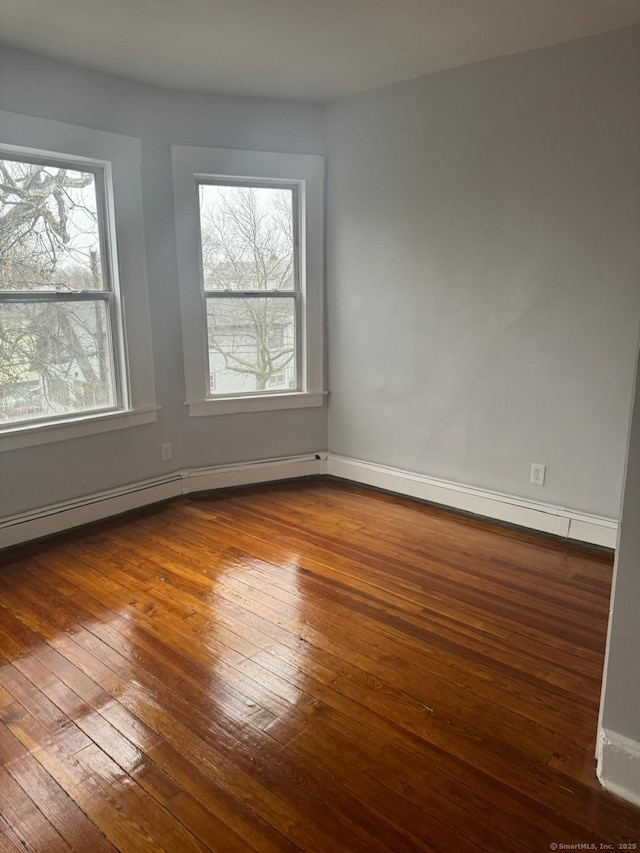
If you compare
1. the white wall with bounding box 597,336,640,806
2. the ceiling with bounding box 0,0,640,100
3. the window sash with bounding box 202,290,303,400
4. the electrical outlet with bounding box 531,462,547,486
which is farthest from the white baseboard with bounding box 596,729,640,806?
the window sash with bounding box 202,290,303,400

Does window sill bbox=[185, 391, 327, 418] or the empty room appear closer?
the empty room

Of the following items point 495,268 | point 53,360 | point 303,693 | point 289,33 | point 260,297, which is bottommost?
point 303,693

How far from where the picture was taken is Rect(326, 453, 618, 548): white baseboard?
329 cm

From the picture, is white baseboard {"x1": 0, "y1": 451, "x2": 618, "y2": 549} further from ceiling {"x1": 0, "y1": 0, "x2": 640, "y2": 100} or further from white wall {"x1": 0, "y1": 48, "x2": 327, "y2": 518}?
ceiling {"x1": 0, "y1": 0, "x2": 640, "y2": 100}

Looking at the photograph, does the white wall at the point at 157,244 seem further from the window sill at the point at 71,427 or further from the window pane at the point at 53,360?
the window pane at the point at 53,360

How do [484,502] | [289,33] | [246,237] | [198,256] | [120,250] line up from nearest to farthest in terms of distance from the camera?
[289,33] → [120,250] → [484,502] → [198,256] → [246,237]

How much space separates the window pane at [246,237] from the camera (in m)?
3.96

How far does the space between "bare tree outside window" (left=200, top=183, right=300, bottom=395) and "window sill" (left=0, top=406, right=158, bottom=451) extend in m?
0.56

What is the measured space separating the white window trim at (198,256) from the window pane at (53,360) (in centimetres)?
56

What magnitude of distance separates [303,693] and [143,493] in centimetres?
215

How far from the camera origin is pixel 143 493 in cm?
392

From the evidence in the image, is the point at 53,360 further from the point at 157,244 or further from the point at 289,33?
the point at 289,33

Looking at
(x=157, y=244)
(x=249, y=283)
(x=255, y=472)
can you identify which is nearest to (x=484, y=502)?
(x=255, y=472)

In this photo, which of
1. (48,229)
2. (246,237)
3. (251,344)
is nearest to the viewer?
(48,229)
